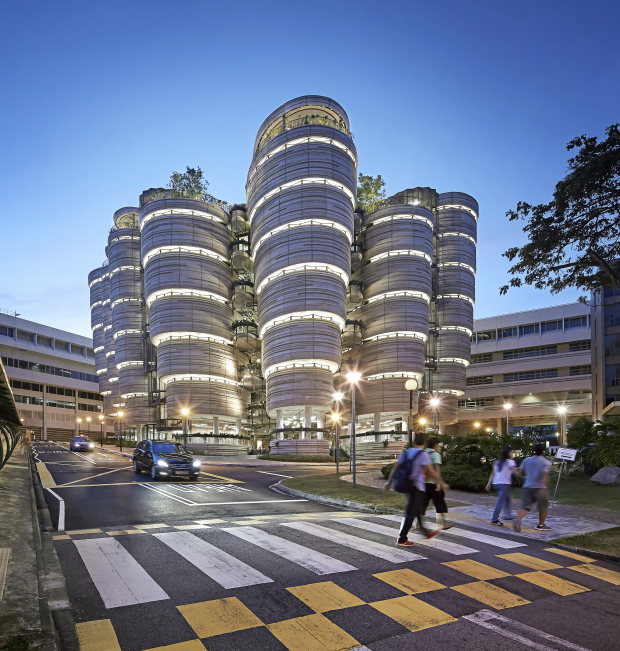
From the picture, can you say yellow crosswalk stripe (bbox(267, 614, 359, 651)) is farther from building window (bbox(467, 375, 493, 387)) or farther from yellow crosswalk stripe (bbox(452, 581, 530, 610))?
building window (bbox(467, 375, 493, 387))

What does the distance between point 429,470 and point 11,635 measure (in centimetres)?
717

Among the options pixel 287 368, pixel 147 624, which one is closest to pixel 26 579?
pixel 147 624

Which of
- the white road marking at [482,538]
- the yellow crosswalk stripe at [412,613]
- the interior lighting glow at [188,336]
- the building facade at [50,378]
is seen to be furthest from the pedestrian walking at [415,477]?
the building facade at [50,378]

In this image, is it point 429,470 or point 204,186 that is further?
point 204,186

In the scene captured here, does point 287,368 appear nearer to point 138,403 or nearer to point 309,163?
point 309,163

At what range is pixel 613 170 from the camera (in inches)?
951

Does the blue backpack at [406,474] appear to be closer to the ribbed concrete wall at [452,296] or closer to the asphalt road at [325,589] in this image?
the asphalt road at [325,589]

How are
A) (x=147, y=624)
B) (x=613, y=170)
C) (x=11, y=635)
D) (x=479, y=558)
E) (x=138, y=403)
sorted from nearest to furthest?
(x=11, y=635), (x=147, y=624), (x=479, y=558), (x=613, y=170), (x=138, y=403)

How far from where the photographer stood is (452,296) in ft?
263

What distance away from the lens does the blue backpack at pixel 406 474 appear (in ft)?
32.6

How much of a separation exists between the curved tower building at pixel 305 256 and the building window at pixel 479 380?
39.0m

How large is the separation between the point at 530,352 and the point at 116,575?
90.3 meters

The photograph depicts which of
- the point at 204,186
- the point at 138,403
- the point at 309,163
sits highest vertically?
the point at 204,186

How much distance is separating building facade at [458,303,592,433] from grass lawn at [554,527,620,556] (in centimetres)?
7438
